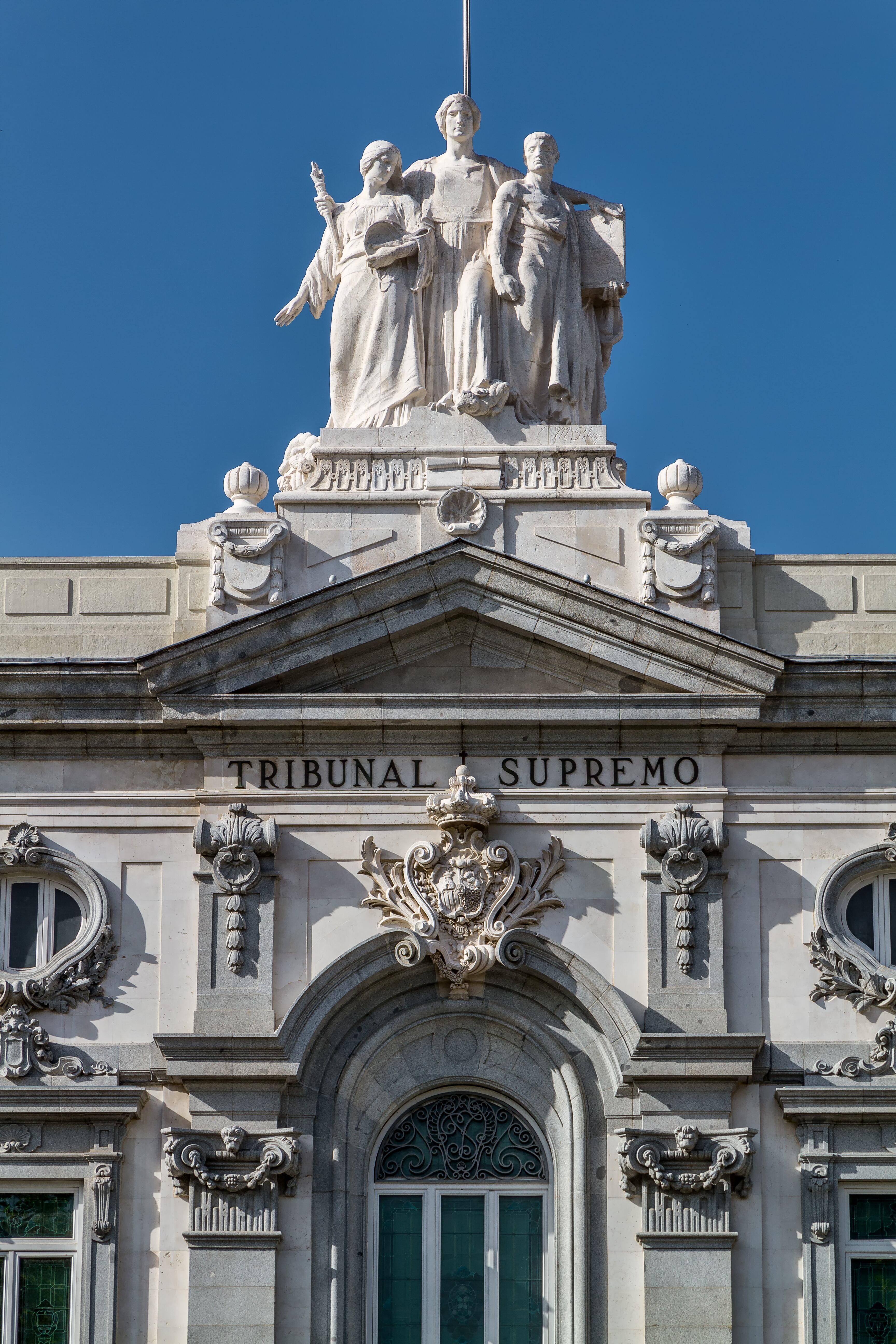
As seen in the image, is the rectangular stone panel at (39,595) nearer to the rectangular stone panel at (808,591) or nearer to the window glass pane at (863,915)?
the rectangular stone panel at (808,591)

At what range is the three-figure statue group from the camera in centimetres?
2659

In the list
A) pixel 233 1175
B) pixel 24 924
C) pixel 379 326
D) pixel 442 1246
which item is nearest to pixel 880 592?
pixel 379 326

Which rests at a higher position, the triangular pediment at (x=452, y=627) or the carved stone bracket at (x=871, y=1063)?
the triangular pediment at (x=452, y=627)

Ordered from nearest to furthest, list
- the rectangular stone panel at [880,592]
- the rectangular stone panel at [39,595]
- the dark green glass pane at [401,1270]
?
the dark green glass pane at [401,1270], the rectangular stone panel at [880,592], the rectangular stone panel at [39,595]

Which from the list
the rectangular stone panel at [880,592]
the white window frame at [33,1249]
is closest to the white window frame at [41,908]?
the white window frame at [33,1249]

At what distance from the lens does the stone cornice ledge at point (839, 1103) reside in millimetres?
24125

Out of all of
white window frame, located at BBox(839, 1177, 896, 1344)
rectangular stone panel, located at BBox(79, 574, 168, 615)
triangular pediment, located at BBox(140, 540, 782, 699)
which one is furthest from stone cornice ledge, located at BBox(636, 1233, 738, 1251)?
rectangular stone panel, located at BBox(79, 574, 168, 615)

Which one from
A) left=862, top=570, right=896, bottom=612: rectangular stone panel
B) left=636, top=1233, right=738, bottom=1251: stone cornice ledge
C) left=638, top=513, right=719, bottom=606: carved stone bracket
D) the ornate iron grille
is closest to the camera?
left=636, top=1233, right=738, bottom=1251: stone cornice ledge

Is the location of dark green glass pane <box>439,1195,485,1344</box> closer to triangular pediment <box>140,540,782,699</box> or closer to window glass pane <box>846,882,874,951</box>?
window glass pane <box>846,882,874,951</box>

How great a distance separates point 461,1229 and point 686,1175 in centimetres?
225

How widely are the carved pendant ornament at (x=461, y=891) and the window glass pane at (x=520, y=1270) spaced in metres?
2.05

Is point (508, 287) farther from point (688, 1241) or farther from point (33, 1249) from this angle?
point (33, 1249)

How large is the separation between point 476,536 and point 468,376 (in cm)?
186

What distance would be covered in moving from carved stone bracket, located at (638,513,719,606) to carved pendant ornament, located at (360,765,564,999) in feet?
8.58
